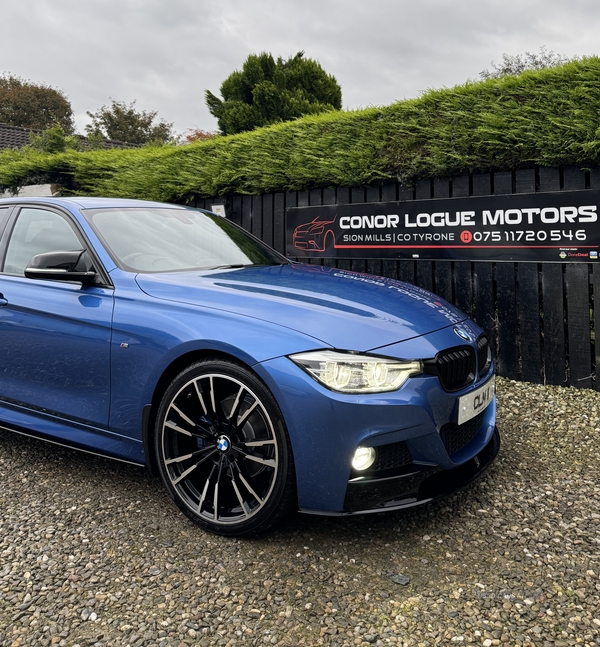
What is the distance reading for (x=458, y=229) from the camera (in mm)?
5477

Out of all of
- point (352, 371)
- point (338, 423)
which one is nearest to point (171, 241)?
point (352, 371)

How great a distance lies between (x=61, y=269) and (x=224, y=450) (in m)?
1.41

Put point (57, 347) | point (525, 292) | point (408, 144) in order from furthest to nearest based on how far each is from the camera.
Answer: point (408, 144) < point (525, 292) < point (57, 347)

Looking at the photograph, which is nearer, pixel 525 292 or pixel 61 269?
pixel 61 269

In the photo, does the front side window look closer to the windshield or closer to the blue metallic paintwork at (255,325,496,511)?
the windshield

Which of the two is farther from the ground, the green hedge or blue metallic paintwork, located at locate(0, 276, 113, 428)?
the green hedge

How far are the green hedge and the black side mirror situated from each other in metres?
3.47

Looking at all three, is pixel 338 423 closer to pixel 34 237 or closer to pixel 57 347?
pixel 57 347

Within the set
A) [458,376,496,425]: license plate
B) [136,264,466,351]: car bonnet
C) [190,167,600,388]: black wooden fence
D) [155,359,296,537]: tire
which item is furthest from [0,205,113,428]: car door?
[190,167,600,388]: black wooden fence

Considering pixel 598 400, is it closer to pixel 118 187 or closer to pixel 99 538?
pixel 99 538

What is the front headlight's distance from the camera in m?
2.48

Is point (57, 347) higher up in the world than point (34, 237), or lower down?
lower down

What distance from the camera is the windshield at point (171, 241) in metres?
3.42

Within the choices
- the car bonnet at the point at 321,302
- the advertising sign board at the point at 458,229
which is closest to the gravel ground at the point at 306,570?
the car bonnet at the point at 321,302
